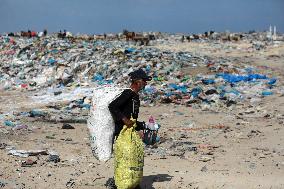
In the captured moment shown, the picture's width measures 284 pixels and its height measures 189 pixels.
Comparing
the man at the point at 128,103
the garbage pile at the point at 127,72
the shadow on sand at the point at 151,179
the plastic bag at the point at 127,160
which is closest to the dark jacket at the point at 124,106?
the man at the point at 128,103

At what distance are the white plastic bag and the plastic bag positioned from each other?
0.20 metres

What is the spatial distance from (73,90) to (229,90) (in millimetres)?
4363

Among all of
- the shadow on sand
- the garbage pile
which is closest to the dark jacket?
the shadow on sand

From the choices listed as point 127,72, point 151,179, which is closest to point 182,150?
point 151,179

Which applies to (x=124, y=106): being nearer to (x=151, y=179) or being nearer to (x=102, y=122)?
(x=102, y=122)

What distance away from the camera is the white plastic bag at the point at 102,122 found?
194 inches

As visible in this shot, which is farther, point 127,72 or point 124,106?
point 127,72

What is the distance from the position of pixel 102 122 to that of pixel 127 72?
10.4 metres

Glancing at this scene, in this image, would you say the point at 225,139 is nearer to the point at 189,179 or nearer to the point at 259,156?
the point at 259,156

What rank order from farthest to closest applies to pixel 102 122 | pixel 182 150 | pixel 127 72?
pixel 127 72 < pixel 182 150 < pixel 102 122

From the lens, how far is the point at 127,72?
15.3 m

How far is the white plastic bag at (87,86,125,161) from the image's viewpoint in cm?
492

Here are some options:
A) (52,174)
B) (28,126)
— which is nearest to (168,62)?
(28,126)

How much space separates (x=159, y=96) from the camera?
1262 cm
